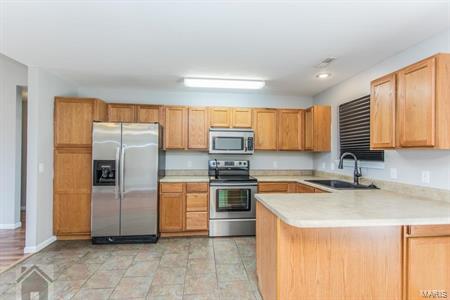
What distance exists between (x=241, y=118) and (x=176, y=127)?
3.81ft

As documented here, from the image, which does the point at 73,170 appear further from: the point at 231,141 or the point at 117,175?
the point at 231,141

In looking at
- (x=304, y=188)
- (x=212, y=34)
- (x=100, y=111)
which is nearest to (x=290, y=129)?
(x=304, y=188)

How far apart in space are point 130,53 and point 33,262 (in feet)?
9.08

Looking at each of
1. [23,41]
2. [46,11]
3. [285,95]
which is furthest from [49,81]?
[285,95]

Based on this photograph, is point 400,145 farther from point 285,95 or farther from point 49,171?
point 49,171

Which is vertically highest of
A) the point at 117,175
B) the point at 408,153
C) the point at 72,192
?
the point at 408,153

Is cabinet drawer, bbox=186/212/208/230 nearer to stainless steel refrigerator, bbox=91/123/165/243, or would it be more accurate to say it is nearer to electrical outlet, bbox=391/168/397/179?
stainless steel refrigerator, bbox=91/123/165/243

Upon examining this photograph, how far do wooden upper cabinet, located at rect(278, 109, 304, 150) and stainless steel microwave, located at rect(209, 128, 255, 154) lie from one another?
1.98ft

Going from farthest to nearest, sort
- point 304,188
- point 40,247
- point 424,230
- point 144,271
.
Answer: point 304,188, point 40,247, point 144,271, point 424,230

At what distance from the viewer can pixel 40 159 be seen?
3.48 meters

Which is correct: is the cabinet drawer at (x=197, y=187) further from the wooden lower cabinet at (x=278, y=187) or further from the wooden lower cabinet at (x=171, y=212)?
the wooden lower cabinet at (x=278, y=187)

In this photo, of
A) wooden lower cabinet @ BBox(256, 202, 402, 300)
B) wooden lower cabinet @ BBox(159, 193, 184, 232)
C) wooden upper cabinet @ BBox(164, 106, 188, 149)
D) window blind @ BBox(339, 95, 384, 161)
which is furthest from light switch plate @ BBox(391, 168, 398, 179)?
wooden upper cabinet @ BBox(164, 106, 188, 149)

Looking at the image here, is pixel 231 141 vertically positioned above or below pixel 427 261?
above

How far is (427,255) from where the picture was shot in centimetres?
184
